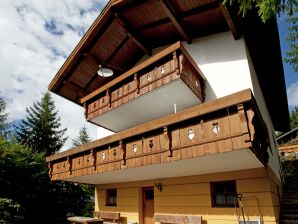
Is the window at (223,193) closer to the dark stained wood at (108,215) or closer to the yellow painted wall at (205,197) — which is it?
the yellow painted wall at (205,197)

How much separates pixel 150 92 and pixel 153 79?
0.50m

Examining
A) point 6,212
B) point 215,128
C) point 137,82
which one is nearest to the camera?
point 215,128

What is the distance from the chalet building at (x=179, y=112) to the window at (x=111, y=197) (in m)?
0.05

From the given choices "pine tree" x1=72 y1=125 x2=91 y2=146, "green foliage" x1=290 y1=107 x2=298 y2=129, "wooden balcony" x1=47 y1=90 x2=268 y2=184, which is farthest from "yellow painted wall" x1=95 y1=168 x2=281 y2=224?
"green foliage" x1=290 y1=107 x2=298 y2=129

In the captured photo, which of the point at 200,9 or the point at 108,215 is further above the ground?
the point at 200,9

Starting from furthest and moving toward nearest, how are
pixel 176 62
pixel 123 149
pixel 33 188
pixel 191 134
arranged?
pixel 33 188, pixel 123 149, pixel 176 62, pixel 191 134

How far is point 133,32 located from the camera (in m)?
12.1

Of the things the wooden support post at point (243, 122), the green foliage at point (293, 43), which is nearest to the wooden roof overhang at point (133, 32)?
the wooden support post at point (243, 122)

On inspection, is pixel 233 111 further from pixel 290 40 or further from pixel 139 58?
pixel 290 40

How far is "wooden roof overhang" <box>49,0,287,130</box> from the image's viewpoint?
9.97 meters

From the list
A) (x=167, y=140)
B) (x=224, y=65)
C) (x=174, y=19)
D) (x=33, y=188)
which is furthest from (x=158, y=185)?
(x=33, y=188)

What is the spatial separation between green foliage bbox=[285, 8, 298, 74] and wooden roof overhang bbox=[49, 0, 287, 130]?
5925mm

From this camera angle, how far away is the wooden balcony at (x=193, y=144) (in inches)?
240

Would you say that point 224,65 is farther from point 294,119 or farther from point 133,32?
point 294,119
